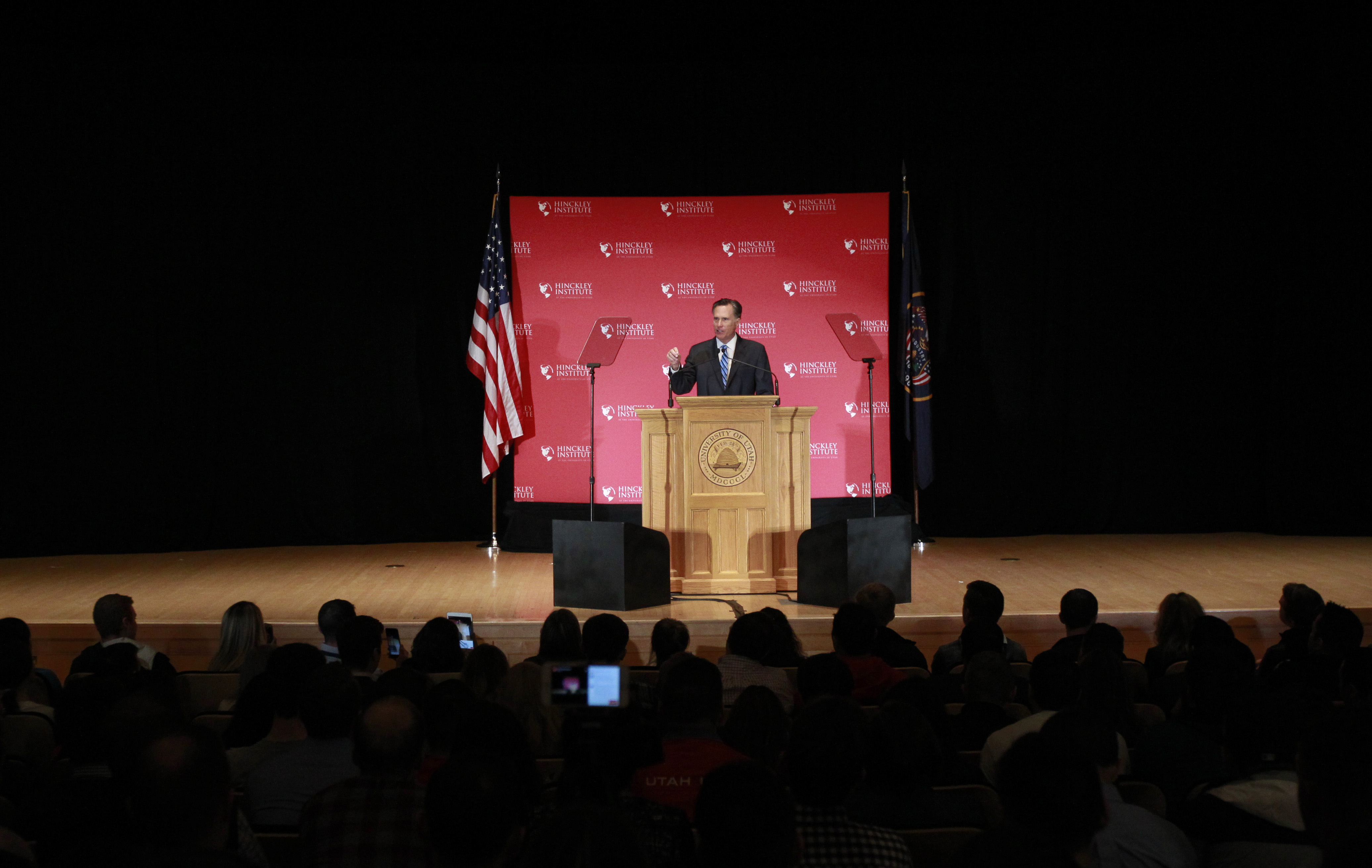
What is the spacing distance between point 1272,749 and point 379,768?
73.0 inches

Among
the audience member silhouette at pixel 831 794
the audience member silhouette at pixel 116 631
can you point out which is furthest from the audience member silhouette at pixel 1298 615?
A: the audience member silhouette at pixel 116 631

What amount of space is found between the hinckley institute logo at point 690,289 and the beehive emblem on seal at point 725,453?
9.86 feet

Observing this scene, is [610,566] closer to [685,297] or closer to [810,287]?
[685,297]

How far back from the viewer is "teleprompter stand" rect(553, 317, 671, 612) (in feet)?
21.4

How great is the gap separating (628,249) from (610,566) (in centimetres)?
394

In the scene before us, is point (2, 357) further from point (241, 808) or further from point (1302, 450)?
point (1302, 450)

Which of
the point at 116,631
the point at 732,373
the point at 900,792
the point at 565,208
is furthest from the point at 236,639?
the point at 565,208

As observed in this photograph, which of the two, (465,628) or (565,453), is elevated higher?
(565,453)

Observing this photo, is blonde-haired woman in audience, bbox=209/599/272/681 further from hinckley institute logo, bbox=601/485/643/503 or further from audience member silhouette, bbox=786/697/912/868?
hinckley institute logo, bbox=601/485/643/503

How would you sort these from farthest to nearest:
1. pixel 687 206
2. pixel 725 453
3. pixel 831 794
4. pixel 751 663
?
pixel 687 206 → pixel 725 453 → pixel 751 663 → pixel 831 794

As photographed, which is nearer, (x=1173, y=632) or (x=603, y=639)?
(x=603, y=639)

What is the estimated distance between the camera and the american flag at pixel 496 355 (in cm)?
927

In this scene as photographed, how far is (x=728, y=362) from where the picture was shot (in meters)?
8.07

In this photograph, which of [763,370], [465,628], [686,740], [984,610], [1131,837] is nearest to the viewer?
[1131,837]
